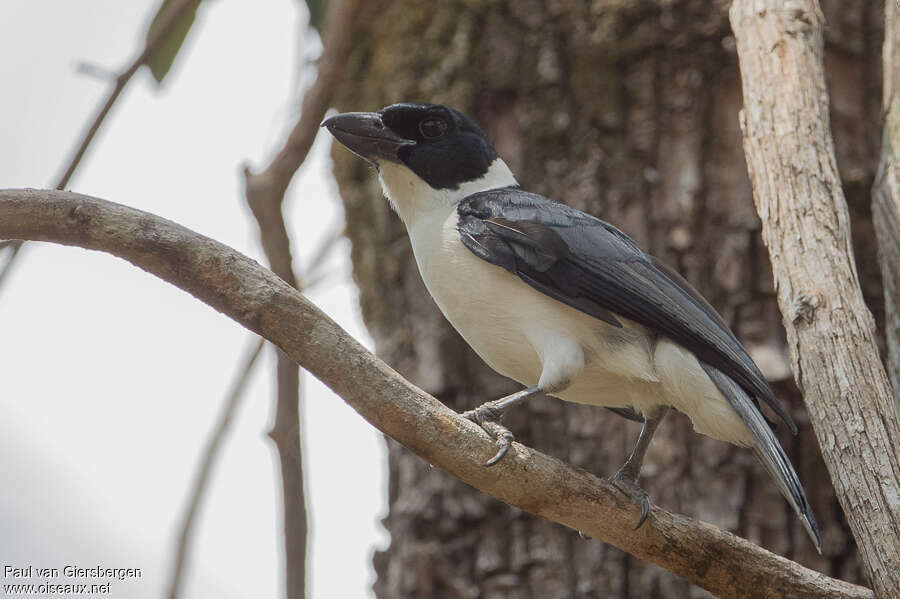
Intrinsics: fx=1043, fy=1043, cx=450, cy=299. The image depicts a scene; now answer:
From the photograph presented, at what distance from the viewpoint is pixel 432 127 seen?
143 inches

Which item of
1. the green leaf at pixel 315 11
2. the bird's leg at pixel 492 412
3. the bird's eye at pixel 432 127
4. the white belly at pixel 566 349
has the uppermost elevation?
the green leaf at pixel 315 11

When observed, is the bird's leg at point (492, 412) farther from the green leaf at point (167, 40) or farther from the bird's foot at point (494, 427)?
the green leaf at point (167, 40)

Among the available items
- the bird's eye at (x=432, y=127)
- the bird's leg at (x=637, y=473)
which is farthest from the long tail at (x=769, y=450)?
the bird's eye at (x=432, y=127)

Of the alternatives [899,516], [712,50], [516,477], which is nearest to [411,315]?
[712,50]

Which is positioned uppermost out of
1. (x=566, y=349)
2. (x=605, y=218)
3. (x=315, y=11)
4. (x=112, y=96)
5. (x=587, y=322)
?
(x=315, y=11)

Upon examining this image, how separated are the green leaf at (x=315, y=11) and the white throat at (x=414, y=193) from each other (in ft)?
3.13

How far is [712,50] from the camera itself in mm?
4145

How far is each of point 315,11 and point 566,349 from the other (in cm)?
206

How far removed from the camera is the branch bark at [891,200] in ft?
10.4

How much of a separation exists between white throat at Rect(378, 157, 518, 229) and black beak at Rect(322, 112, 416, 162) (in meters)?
0.06

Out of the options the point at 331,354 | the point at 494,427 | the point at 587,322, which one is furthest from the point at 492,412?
the point at 331,354

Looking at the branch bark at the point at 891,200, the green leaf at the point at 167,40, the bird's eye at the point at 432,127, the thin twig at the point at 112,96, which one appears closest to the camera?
the branch bark at the point at 891,200

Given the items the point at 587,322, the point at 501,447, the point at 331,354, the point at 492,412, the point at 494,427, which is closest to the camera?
the point at 331,354

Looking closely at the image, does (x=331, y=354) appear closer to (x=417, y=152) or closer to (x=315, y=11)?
(x=417, y=152)
